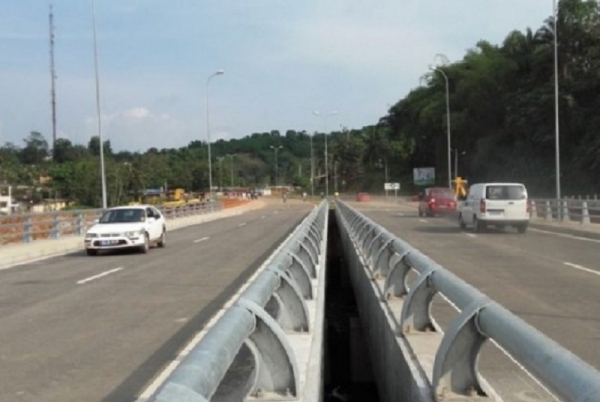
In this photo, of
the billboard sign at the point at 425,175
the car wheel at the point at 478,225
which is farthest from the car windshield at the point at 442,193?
the billboard sign at the point at 425,175

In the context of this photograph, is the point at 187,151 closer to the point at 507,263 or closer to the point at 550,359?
the point at 507,263

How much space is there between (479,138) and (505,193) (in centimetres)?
7015

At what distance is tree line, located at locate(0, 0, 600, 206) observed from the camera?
75.8 metres

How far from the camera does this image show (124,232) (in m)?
26.2

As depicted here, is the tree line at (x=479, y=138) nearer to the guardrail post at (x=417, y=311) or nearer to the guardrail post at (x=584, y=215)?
the guardrail post at (x=584, y=215)

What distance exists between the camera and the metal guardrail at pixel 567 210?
1340 inches

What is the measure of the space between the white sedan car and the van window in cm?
1287

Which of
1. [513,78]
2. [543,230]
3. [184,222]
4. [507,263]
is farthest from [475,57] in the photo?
[507,263]

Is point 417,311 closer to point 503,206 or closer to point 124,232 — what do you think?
point 124,232

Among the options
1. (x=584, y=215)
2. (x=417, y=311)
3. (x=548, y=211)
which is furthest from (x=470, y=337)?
(x=548, y=211)

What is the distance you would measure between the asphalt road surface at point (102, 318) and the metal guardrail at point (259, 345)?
1.62 m

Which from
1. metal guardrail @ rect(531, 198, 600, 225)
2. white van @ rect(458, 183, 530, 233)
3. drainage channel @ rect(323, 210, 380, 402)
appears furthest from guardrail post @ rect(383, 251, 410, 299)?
metal guardrail @ rect(531, 198, 600, 225)

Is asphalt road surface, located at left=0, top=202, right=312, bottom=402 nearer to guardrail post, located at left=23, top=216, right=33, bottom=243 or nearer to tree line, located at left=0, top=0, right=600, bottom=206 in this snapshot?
guardrail post, located at left=23, top=216, right=33, bottom=243

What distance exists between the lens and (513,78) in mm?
93188
